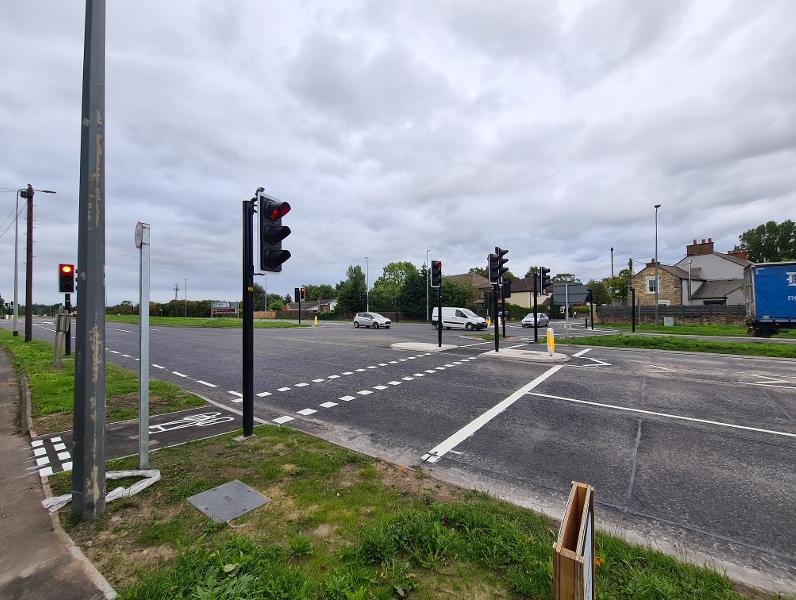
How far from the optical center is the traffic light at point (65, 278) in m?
13.0

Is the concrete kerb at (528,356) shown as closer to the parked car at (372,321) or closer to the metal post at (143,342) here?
the metal post at (143,342)

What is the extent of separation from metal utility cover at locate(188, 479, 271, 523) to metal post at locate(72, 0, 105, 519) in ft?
2.69

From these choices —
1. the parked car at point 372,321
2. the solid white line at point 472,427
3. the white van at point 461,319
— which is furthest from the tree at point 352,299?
the solid white line at point 472,427

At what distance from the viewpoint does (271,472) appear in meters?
3.85

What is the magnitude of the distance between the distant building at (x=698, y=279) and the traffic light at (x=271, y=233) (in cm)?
5400

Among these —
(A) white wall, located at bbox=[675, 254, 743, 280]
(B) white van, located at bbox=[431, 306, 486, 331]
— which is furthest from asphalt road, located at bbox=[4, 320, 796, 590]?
(A) white wall, located at bbox=[675, 254, 743, 280]

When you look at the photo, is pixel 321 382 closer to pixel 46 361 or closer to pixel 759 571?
pixel 759 571

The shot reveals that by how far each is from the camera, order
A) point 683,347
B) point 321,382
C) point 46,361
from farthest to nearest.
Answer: point 683,347, point 46,361, point 321,382

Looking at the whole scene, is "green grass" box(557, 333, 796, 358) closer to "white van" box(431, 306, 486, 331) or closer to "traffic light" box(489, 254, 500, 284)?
"traffic light" box(489, 254, 500, 284)

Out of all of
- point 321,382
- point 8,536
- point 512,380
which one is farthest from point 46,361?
point 512,380

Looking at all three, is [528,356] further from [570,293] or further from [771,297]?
[771,297]

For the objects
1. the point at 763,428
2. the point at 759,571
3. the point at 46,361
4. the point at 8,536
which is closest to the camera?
the point at 759,571

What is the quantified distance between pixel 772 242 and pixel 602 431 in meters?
95.0

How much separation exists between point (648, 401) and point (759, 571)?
5.18 meters
